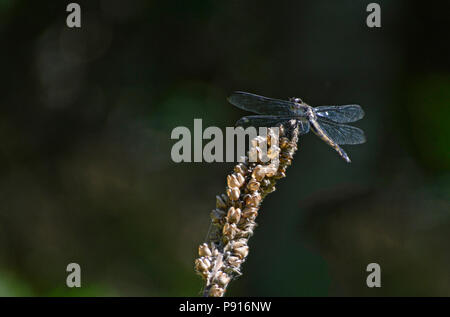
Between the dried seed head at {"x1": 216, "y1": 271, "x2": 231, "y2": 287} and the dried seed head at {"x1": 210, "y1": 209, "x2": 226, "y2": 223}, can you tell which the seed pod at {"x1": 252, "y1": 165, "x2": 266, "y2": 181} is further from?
the dried seed head at {"x1": 216, "y1": 271, "x2": 231, "y2": 287}

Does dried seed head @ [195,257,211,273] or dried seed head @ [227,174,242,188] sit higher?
dried seed head @ [227,174,242,188]

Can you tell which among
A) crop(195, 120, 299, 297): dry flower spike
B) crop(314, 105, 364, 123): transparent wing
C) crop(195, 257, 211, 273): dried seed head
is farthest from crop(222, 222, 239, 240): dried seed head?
crop(314, 105, 364, 123): transparent wing

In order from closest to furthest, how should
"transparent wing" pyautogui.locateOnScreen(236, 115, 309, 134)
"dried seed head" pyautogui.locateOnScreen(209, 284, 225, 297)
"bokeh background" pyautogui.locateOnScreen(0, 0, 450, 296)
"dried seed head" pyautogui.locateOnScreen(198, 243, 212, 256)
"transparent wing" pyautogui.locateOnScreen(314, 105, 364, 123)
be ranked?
1. "dried seed head" pyautogui.locateOnScreen(209, 284, 225, 297)
2. "dried seed head" pyautogui.locateOnScreen(198, 243, 212, 256)
3. "transparent wing" pyautogui.locateOnScreen(236, 115, 309, 134)
4. "transparent wing" pyautogui.locateOnScreen(314, 105, 364, 123)
5. "bokeh background" pyautogui.locateOnScreen(0, 0, 450, 296)

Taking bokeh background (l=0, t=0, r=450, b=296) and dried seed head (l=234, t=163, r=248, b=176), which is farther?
bokeh background (l=0, t=0, r=450, b=296)

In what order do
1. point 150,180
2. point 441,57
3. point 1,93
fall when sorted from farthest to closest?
point 150,180 → point 1,93 → point 441,57

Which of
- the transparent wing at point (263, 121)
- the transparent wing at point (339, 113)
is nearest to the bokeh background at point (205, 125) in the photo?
the transparent wing at point (339, 113)

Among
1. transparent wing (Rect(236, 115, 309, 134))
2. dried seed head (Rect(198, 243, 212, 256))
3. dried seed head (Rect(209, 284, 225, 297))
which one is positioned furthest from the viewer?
transparent wing (Rect(236, 115, 309, 134))

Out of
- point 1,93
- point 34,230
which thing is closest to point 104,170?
point 34,230

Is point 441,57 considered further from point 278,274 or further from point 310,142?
point 278,274
